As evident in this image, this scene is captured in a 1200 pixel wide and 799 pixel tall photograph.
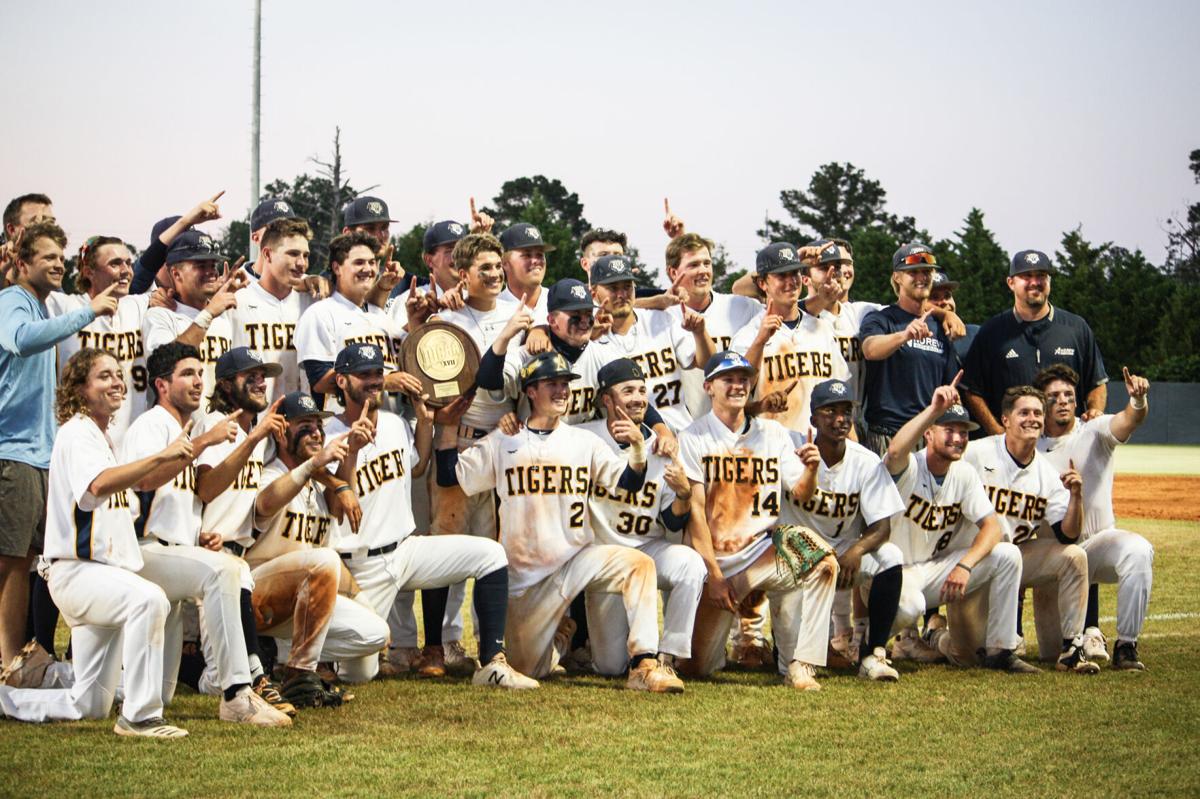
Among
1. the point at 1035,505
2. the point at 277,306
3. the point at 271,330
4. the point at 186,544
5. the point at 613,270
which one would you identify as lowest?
the point at 186,544

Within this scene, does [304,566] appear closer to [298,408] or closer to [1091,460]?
[298,408]

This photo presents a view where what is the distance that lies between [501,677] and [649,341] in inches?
91.3

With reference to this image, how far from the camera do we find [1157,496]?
875 inches

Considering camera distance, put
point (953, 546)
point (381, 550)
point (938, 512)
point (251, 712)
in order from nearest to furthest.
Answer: point (251, 712)
point (381, 550)
point (938, 512)
point (953, 546)

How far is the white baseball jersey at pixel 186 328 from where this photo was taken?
307 inches

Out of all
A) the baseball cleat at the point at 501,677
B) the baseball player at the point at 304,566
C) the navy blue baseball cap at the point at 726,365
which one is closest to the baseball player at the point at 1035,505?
the navy blue baseball cap at the point at 726,365

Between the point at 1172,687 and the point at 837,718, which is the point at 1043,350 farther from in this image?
the point at 837,718

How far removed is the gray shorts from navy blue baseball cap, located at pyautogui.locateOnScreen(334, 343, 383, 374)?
1.64 meters

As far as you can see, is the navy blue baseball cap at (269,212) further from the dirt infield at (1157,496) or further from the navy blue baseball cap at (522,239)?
the dirt infield at (1157,496)

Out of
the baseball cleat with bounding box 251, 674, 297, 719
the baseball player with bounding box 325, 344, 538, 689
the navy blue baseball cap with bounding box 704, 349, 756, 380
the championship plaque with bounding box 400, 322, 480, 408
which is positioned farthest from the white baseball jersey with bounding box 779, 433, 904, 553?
the baseball cleat with bounding box 251, 674, 297, 719

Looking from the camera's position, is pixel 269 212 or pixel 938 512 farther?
pixel 269 212

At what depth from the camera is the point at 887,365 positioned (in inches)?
362

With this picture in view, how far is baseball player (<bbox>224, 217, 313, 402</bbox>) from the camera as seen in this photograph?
8258mm

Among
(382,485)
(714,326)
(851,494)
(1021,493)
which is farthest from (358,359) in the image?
(1021,493)
